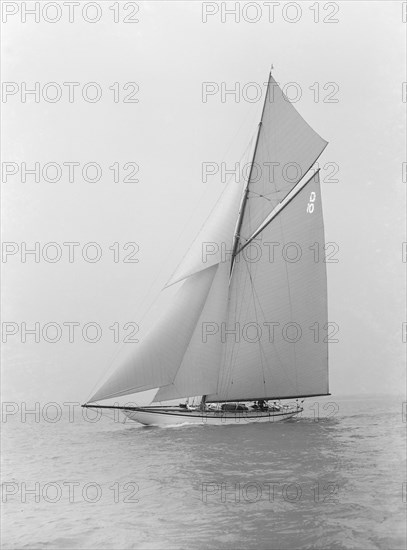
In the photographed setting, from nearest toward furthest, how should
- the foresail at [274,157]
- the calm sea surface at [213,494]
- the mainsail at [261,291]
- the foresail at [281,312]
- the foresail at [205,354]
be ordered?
1. the calm sea surface at [213,494]
2. the foresail at [205,354]
3. the mainsail at [261,291]
4. the foresail at [281,312]
5. the foresail at [274,157]

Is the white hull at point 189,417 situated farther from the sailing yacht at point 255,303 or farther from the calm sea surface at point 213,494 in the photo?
the calm sea surface at point 213,494

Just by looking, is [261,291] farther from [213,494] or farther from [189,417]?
[213,494]

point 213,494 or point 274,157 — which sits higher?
point 274,157

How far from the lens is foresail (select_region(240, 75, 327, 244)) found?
34406mm

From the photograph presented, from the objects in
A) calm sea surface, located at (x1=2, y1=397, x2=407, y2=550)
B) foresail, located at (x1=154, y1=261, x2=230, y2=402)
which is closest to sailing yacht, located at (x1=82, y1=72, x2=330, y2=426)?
foresail, located at (x1=154, y1=261, x2=230, y2=402)

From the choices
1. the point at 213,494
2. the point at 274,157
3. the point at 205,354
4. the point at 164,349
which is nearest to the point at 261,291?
the point at 205,354

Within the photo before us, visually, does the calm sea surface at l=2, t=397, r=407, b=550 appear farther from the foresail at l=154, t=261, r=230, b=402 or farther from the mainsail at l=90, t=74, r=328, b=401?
the mainsail at l=90, t=74, r=328, b=401

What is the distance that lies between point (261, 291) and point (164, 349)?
24.9ft

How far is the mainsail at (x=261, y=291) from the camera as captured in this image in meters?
30.3

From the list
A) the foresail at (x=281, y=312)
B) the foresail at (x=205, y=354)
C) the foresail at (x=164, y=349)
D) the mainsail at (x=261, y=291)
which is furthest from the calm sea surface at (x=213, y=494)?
the foresail at (x=281, y=312)

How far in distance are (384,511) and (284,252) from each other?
2212 centimetres

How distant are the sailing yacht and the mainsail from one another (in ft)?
0.19

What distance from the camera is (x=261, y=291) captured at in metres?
33.3

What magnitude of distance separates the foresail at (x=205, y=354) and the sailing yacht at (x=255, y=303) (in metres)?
0.05
